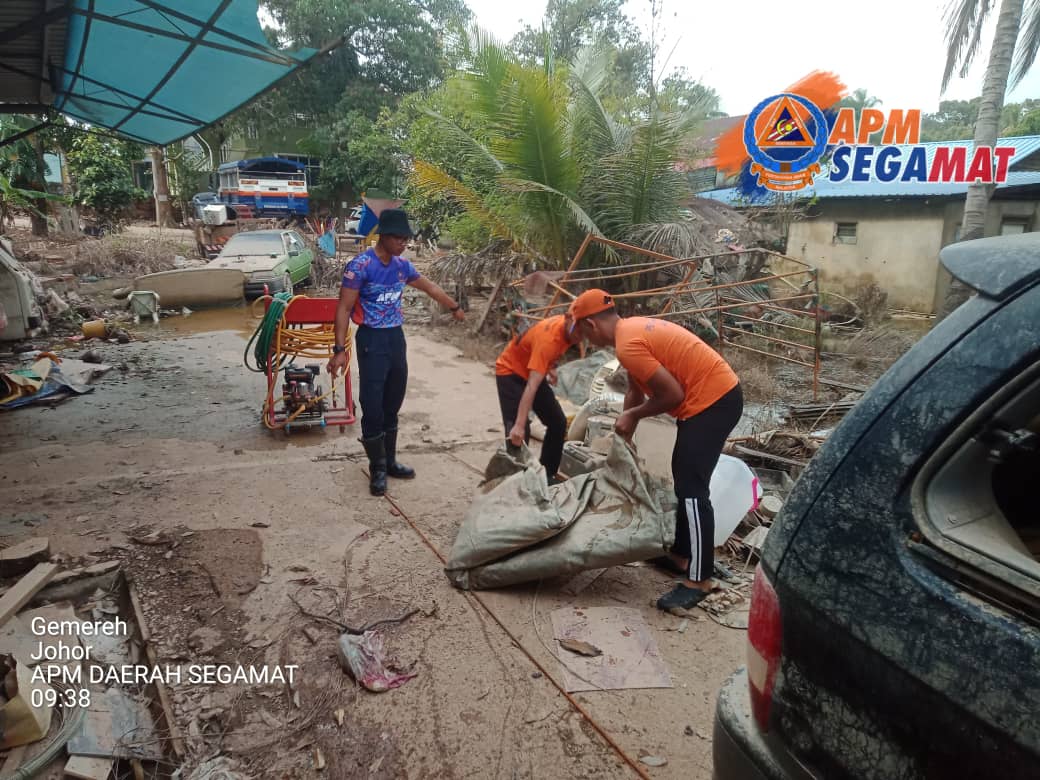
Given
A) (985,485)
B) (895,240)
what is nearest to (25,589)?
(985,485)

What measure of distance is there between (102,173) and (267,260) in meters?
12.4

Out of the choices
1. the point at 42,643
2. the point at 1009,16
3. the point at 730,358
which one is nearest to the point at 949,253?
the point at 42,643

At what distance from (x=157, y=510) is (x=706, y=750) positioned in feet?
11.0

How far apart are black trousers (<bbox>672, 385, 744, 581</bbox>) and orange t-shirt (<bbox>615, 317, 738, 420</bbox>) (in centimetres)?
5

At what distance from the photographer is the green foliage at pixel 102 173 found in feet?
66.3

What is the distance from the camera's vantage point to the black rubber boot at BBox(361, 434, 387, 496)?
4273 mm

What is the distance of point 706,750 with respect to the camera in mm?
2273

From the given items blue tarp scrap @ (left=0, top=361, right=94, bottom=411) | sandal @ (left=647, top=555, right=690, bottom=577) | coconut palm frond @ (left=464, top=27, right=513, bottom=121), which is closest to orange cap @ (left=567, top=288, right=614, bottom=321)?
sandal @ (left=647, top=555, right=690, bottom=577)

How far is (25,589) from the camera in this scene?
2805 mm

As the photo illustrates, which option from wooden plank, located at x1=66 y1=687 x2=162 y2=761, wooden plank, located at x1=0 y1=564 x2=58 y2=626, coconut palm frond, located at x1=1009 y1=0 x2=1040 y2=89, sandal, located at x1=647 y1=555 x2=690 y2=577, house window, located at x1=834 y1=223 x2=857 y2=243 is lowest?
sandal, located at x1=647 y1=555 x2=690 y2=577

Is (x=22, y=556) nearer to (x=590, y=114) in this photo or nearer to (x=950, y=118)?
(x=590, y=114)

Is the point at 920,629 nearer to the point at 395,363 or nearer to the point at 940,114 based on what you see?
the point at 395,363

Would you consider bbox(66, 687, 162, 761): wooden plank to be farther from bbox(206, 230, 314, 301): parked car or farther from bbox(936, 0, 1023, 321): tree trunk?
bbox(206, 230, 314, 301): parked car

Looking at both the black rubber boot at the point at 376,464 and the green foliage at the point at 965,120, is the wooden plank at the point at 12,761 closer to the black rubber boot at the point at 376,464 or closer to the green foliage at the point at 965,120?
the black rubber boot at the point at 376,464
